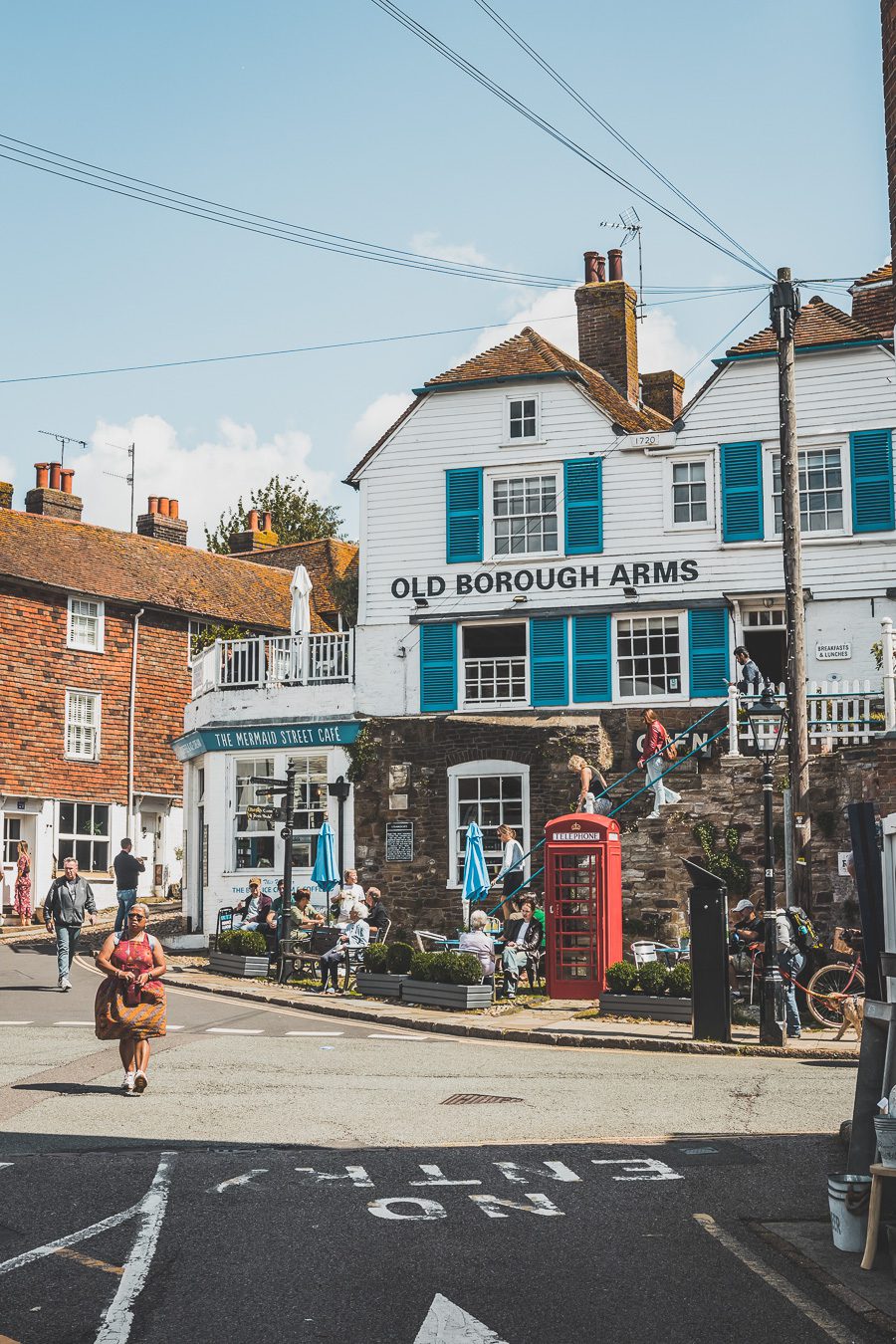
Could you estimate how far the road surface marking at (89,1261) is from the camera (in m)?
7.79

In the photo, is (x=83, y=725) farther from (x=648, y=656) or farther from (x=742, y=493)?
(x=742, y=493)

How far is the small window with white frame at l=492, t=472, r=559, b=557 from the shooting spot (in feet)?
101

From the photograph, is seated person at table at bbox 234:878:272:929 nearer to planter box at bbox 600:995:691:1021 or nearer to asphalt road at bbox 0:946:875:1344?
planter box at bbox 600:995:691:1021

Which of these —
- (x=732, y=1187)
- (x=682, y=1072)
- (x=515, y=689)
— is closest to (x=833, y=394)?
(x=515, y=689)

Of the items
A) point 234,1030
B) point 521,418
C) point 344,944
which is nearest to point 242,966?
point 344,944

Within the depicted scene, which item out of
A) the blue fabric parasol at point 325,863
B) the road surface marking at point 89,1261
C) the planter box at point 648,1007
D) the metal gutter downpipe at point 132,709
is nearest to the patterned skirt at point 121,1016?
the road surface marking at point 89,1261

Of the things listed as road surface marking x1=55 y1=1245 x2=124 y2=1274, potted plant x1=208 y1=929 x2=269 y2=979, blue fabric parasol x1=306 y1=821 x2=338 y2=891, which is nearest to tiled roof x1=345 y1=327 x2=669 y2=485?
blue fabric parasol x1=306 y1=821 x2=338 y2=891

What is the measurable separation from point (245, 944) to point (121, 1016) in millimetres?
11413

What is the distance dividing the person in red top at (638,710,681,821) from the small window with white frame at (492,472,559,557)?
482 centimetres

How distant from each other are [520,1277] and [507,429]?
24.8 metres

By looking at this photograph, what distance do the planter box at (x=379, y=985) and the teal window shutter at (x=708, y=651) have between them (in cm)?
940

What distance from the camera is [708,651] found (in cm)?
2908

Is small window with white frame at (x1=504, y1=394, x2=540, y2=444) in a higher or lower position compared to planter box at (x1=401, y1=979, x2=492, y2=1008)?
higher

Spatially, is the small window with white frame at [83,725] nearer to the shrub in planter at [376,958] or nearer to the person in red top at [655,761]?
the person in red top at [655,761]
